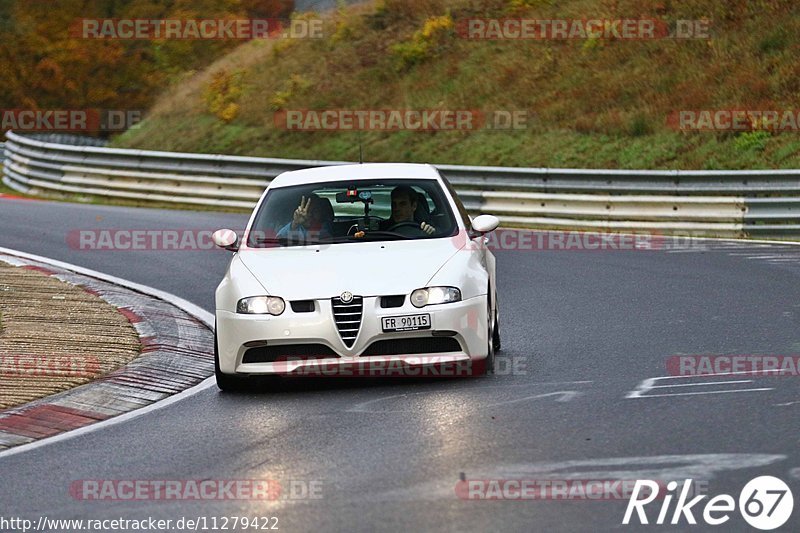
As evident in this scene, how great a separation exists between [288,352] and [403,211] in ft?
5.84

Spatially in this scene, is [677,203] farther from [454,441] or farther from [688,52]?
[454,441]

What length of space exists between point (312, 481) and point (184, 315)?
684 centimetres

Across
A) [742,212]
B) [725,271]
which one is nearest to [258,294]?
[725,271]

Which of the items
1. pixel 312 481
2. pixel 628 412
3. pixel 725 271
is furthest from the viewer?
pixel 725 271

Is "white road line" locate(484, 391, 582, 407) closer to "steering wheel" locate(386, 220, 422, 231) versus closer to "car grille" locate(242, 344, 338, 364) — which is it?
"car grille" locate(242, 344, 338, 364)

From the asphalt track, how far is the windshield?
1.20 m

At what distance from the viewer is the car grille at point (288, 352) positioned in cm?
990

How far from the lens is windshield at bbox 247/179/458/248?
11.0 metres

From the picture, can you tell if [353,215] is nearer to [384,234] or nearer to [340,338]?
[384,234]

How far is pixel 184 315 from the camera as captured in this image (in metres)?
13.9

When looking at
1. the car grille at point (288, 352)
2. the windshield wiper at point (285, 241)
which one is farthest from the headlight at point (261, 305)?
the windshield wiper at point (285, 241)

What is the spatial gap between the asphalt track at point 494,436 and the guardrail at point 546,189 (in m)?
7.51

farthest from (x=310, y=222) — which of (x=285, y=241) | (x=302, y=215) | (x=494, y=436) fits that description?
(x=494, y=436)

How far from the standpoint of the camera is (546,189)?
23828mm
